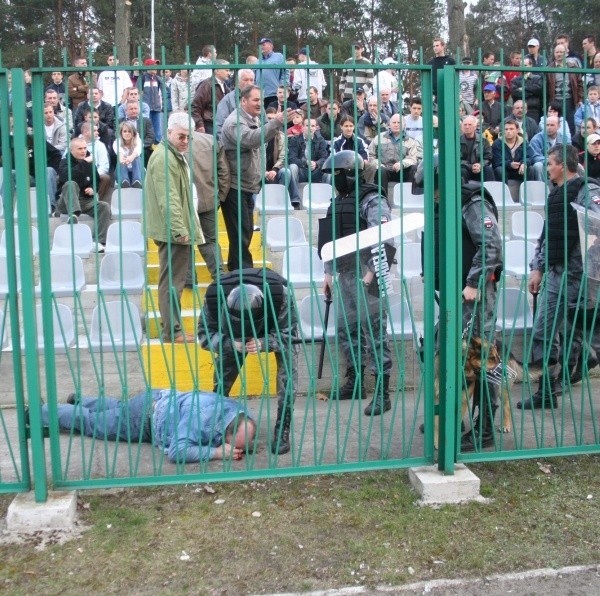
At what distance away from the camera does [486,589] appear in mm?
3541

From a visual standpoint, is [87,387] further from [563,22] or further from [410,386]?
[563,22]

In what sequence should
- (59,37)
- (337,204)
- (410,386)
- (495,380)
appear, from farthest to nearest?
1. (59,37)
2. (410,386)
3. (337,204)
4. (495,380)

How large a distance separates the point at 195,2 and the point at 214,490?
81.3 feet

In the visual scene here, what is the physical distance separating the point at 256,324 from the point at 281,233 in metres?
4.32

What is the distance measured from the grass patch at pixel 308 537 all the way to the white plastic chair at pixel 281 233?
169 inches

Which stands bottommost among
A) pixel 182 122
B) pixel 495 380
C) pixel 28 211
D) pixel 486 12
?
pixel 495 380

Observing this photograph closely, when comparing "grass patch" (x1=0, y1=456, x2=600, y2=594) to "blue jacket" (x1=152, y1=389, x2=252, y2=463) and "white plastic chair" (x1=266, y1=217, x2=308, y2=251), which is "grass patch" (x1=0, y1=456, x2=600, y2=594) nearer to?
"blue jacket" (x1=152, y1=389, x2=252, y2=463)

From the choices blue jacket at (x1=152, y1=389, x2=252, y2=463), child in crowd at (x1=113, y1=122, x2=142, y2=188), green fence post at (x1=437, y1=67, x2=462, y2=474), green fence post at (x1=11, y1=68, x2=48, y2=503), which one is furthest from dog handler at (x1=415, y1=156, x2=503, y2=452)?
child in crowd at (x1=113, y1=122, x2=142, y2=188)

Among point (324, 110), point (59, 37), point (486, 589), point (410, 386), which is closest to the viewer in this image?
point (486, 589)

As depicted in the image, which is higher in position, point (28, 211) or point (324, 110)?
point (324, 110)

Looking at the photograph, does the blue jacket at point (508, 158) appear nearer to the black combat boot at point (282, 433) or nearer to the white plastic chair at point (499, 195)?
the white plastic chair at point (499, 195)

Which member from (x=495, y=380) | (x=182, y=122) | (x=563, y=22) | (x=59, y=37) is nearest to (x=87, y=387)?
(x=182, y=122)

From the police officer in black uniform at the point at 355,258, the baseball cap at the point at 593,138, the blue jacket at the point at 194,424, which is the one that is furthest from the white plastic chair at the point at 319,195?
the blue jacket at the point at 194,424

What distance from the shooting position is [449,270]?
4.32 m
